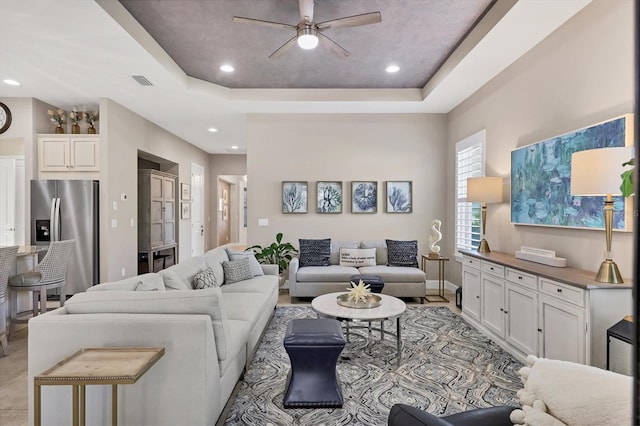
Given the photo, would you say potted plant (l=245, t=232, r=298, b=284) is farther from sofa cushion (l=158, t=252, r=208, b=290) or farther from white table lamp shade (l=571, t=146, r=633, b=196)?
white table lamp shade (l=571, t=146, r=633, b=196)

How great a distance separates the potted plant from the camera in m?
5.22

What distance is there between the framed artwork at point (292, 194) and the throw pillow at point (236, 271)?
170 cm

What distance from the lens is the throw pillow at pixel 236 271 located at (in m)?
3.82

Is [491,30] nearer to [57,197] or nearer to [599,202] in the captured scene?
[599,202]

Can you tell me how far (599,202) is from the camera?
248 centimetres

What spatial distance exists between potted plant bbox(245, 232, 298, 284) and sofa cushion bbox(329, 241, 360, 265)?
0.62m

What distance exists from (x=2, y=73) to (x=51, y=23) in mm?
1800

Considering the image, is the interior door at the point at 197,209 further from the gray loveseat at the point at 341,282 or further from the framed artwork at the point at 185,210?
the gray loveseat at the point at 341,282

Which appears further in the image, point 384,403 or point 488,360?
point 488,360

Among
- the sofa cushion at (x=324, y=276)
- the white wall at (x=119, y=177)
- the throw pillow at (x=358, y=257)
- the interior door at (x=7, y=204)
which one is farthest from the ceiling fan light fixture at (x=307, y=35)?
the interior door at (x=7, y=204)

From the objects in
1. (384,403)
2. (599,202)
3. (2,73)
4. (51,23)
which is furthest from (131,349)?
(2,73)

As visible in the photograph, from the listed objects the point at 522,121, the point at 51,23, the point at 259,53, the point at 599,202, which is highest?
the point at 259,53

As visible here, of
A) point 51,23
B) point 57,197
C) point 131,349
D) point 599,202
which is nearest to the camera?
point 131,349

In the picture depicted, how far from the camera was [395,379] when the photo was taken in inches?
101
